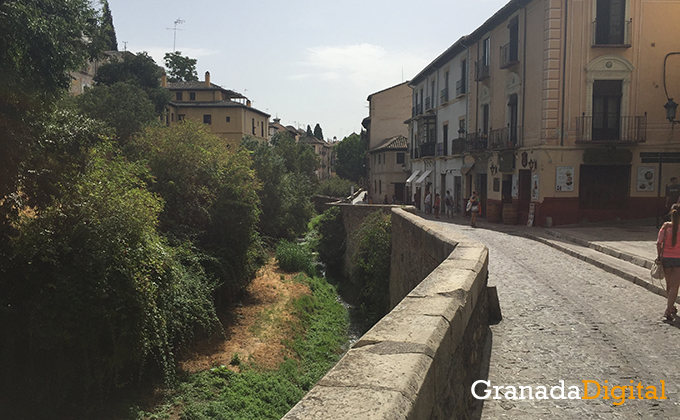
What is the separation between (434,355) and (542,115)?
17.8 meters

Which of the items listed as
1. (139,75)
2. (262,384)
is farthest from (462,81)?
(139,75)

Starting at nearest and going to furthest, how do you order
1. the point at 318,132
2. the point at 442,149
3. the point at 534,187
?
1. the point at 534,187
2. the point at 442,149
3. the point at 318,132

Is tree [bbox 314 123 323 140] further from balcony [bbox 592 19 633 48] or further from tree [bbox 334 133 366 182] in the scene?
balcony [bbox 592 19 633 48]

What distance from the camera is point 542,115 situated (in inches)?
743

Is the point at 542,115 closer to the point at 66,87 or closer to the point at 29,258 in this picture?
the point at 66,87

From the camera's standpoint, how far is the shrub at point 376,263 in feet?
50.3

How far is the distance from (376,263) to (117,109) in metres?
21.0

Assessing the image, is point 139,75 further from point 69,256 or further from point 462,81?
point 69,256

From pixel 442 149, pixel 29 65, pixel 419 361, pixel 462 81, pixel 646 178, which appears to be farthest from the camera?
pixel 442 149

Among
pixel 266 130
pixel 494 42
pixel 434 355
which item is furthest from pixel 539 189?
pixel 266 130

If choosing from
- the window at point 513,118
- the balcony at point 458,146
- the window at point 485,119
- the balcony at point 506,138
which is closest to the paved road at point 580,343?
the balcony at point 506,138

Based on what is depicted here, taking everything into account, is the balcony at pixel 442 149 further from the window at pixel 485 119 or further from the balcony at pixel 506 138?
the balcony at pixel 506 138

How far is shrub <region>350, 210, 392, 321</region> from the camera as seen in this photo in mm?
15320

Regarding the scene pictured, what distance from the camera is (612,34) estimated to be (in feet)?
60.0
